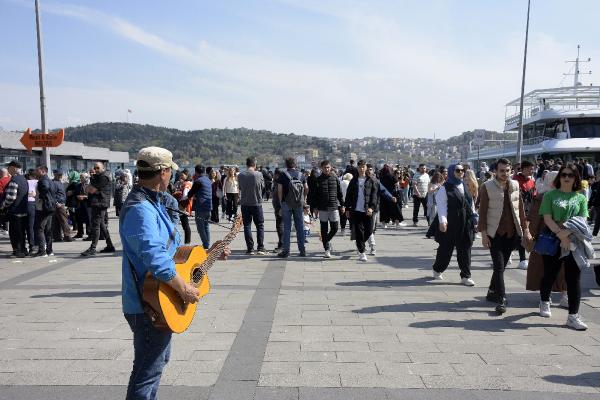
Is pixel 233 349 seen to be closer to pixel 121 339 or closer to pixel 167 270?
pixel 121 339

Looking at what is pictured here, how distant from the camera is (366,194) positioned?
8867mm

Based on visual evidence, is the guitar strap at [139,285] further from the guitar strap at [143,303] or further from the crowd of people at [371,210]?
the crowd of people at [371,210]

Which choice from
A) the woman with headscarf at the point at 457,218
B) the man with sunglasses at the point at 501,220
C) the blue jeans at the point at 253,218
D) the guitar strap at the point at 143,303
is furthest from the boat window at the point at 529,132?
the guitar strap at the point at 143,303

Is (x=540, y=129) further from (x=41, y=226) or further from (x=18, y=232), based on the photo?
(x=18, y=232)

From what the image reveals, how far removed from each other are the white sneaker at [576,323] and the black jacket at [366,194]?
14.0ft

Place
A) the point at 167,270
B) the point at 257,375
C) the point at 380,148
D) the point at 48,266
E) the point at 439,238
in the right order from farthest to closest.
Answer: the point at 380,148, the point at 48,266, the point at 439,238, the point at 257,375, the point at 167,270

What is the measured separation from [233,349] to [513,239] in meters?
3.54

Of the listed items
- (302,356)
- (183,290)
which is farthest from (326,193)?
(183,290)

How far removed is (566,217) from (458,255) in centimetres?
199

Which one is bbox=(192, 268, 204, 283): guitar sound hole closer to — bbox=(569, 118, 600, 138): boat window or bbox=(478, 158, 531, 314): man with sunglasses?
bbox=(478, 158, 531, 314): man with sunglasses

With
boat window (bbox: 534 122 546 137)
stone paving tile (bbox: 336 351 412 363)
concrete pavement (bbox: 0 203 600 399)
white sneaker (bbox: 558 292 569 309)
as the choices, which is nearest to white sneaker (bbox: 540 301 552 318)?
concrete pavement (bbox: 0 203 600 399)

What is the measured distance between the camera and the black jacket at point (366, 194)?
29.2 feet

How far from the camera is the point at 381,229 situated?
14180mm

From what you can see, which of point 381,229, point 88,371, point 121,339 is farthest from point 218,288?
point 381,229
